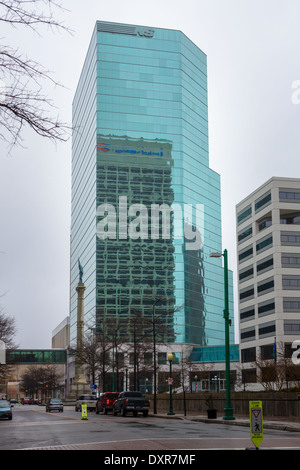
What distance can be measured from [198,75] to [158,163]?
32.7 meters

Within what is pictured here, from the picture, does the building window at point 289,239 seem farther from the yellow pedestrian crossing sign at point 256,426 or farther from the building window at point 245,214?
the yellow pedestrian crossing sign at point 256,426

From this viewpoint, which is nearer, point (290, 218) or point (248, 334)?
point (290, 218)

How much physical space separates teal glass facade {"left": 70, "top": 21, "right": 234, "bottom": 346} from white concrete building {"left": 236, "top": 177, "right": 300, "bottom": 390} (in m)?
23.9

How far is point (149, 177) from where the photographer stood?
444 feet

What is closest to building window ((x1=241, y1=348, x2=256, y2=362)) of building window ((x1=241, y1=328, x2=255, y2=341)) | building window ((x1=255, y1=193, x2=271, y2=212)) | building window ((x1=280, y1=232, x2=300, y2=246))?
building window ((x1=241, y1=328, x2=255, y2=341))

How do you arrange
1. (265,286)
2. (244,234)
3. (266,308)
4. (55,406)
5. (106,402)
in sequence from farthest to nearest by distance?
(244,234) → (265,286) → (266,308) → (55,406) → (106,402)

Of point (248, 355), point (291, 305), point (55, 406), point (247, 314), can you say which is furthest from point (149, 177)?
point (55, 406)

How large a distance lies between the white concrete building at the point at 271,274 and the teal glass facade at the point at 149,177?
78.4 ft

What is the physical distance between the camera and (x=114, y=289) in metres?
129

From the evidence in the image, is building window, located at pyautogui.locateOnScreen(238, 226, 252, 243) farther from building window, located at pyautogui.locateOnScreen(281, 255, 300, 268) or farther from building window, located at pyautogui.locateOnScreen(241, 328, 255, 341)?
building window, located at pyautogui.locateOnScreen(241, 328, 255, 341)

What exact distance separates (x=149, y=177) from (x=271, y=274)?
155 feet

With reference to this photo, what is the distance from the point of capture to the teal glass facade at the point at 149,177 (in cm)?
13035

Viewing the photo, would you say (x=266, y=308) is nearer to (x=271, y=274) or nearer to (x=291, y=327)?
(x=271, y=274)

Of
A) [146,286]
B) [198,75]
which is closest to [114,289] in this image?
[146,286]
